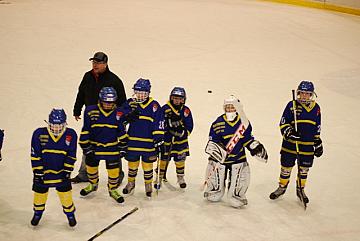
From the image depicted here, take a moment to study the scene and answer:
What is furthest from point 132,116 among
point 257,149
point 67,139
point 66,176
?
point 257,149

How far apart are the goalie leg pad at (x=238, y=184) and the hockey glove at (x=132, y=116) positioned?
3.36 ft

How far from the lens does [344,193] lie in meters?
6.48

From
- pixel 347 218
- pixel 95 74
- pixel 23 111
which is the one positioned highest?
pixel 95 74

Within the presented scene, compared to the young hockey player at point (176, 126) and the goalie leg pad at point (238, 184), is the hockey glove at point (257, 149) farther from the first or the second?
the young hockey player at point (176, 126)

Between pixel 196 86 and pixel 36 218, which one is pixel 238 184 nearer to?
pixel 36 218

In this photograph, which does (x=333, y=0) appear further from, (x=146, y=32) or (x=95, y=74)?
(x=95, y=74)

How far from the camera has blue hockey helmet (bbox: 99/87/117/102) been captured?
5574 mm

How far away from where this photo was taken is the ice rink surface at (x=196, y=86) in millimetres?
5738

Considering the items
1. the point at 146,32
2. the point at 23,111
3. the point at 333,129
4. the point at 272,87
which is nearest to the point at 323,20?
the point at 146,32

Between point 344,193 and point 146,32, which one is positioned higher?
point 146,32

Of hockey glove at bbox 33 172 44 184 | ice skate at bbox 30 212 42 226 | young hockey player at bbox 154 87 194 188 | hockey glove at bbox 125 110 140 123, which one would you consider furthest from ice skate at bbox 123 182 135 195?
hockey glove at bbox 33 172 44 184

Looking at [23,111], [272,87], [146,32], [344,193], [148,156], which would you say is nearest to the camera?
[148,156]

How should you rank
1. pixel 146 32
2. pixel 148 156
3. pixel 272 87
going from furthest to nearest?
pixel 146 32 < pixel 272 87 < pixel 148 156

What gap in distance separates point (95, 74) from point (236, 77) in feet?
15.2
